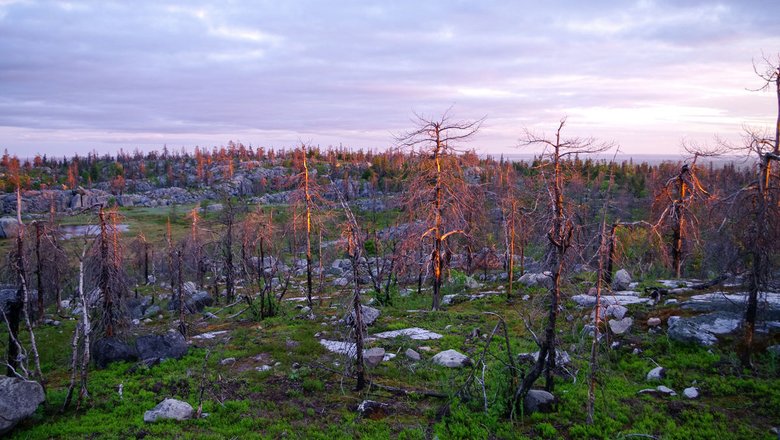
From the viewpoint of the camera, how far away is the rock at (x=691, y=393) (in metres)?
10.1

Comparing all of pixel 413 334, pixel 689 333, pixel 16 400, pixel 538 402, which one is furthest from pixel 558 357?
pixel 16 400

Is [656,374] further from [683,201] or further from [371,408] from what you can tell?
[683,201]

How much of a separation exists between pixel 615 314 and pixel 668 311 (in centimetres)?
174

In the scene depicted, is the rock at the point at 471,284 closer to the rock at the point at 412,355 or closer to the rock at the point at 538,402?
the rock at the point at 412,355

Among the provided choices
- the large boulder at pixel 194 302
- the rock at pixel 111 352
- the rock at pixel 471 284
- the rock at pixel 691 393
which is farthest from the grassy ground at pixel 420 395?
the rock at pixel 471 284

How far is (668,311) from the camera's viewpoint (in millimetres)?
15156

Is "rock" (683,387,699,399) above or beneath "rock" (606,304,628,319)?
beneath

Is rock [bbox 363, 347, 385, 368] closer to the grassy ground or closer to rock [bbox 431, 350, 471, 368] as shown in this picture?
the grassy ground

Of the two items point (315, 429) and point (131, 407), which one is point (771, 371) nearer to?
point (315, 429)

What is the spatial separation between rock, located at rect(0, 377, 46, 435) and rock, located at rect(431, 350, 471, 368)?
989 centimetres

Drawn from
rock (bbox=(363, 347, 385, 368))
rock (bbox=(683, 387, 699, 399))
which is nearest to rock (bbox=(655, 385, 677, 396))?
rock (bbox=(683, 387, 699, 399))

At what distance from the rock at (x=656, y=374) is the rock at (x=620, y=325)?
2.72 meters

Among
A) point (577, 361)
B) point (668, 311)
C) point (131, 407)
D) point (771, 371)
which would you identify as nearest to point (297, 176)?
point (131, 407)

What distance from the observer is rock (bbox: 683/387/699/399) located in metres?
10.1
